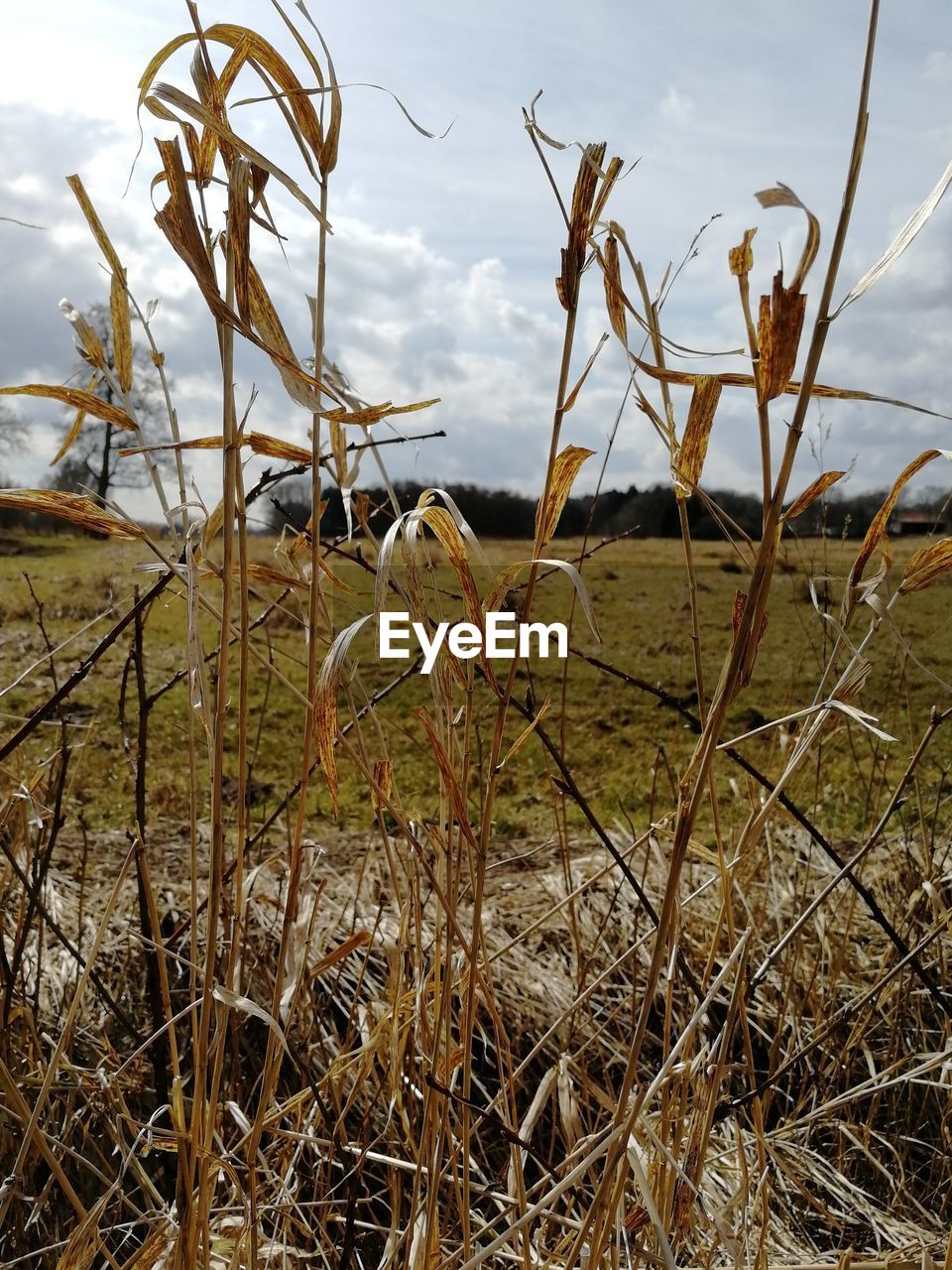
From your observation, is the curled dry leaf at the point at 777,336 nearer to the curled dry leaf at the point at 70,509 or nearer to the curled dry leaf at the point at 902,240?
the curled dry leaf at the point at 902,240

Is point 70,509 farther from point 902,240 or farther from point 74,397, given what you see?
point 902,240

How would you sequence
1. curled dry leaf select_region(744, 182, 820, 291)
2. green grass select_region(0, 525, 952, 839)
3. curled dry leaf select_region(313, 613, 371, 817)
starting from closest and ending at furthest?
curled dry leaf select_region(744, 182, 820, 291) < curled dry leaf select_region(313, 613, 371, 817) < green grass select_region(0, 525, 952, 839)

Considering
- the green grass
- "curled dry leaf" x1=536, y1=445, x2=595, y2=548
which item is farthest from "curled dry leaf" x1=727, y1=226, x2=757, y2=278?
the green grass

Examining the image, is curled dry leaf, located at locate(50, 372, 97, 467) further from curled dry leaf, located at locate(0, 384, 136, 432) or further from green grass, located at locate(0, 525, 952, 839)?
green grass, located at locate(0, 525, 952, 839)

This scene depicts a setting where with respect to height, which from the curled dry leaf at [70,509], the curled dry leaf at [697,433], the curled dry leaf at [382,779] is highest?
the curled dry leaf at [697,433]

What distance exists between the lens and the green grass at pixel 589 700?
2.69 meters

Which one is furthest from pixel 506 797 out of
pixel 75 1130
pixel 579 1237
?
pixel 579 1237

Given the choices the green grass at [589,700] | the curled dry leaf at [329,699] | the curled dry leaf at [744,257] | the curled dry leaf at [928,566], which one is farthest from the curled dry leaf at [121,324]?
the green grass at [589,700]

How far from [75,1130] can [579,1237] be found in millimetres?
1127

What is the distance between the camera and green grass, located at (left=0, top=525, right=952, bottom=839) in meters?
2.69

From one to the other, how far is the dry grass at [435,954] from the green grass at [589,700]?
12.1 inches

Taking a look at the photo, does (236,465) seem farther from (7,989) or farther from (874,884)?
(874,884)

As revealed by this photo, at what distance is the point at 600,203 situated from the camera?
48cm

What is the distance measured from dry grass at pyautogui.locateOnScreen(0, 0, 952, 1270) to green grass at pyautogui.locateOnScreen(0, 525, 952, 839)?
31cm
